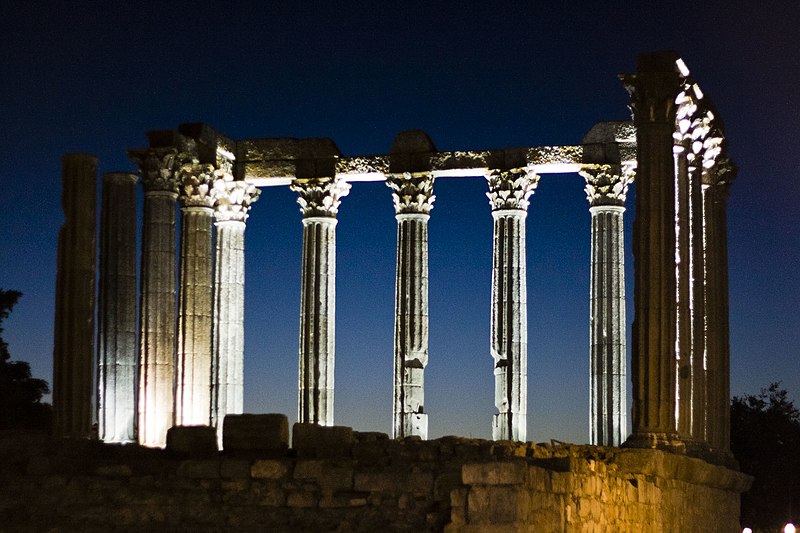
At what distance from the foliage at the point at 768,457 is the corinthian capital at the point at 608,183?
2542 centimetres

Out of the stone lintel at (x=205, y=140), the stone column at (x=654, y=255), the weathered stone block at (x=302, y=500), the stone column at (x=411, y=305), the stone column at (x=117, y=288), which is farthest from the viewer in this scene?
the stone column at (x=411, y=305)

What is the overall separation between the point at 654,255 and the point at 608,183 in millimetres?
9605

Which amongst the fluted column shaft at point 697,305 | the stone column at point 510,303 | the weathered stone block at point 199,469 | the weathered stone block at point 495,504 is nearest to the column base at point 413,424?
the stone column at point 510,303

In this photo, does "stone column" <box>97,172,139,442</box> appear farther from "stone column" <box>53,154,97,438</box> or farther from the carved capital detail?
the carved capital detail

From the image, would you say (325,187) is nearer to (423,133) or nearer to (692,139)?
(423,133)

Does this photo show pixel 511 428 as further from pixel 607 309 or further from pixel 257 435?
pixel 257 435

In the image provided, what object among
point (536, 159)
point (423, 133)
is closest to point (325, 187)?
point (423, 133)

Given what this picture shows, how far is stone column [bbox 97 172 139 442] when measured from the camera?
142ft

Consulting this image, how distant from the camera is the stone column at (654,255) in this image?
3656cm

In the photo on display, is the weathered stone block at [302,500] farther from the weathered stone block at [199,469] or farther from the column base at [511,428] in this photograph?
the column base at [511,428]

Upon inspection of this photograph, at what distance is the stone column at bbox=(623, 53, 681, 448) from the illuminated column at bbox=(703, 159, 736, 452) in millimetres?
6853

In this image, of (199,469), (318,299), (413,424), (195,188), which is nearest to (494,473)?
(199,469)

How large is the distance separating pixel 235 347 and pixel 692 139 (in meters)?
15.7

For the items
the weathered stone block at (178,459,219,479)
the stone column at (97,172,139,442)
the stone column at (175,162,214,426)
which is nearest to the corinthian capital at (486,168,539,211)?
the stone column at (175,162,214,426)
